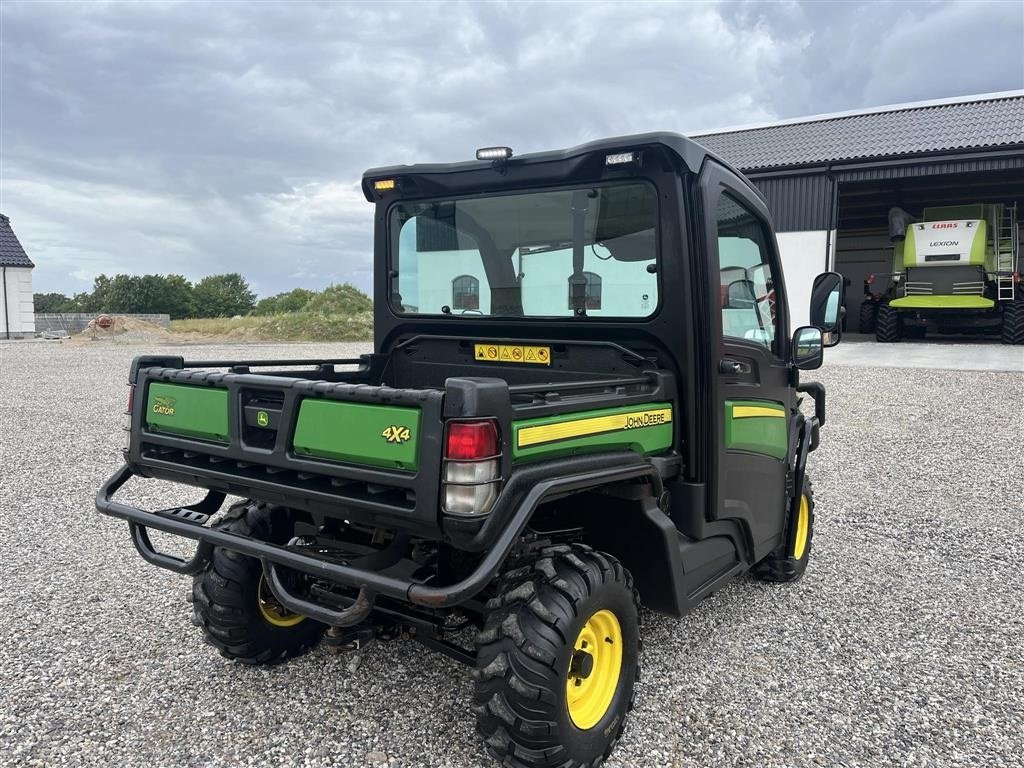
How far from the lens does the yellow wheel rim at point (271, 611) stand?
3.24 metres

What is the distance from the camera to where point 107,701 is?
9.91ft

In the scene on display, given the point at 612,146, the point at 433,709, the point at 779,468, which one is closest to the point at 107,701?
the point at 433,709

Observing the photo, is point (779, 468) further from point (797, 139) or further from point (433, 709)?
point (797, 139)

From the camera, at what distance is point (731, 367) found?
3.25 metres

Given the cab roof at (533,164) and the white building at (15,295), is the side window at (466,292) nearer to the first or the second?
the cab roof at (533,164)

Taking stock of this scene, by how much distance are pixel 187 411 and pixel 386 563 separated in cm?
102

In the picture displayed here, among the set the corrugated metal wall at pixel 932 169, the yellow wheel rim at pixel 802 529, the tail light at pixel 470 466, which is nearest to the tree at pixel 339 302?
the corrugated metal wall at pixel 932 169

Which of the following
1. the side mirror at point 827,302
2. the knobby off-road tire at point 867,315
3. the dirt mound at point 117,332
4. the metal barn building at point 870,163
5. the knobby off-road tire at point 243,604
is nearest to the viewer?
the knobby off-road tire at point 243,604

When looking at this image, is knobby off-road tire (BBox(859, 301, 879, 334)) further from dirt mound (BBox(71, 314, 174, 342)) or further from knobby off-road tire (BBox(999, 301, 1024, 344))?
dirt mound (BBox(71, 314, 174, 342))

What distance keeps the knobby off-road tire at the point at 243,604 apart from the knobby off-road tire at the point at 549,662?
1178 mm

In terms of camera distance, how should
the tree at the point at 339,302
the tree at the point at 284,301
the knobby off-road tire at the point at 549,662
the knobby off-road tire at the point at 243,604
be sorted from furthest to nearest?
the tree at the point at 284,301
the tree at the point at 339,302
the knobby off-road tire at the point at 243,604
the knobby off-road tire at the point at 549,662

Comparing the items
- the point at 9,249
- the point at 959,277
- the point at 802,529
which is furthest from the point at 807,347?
the point at 9,249

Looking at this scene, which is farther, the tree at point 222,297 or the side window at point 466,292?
the tree at point 222,297

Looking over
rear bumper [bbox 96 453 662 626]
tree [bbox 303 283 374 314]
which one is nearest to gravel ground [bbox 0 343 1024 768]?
rear bumper [bbox 96 453 662 626]
